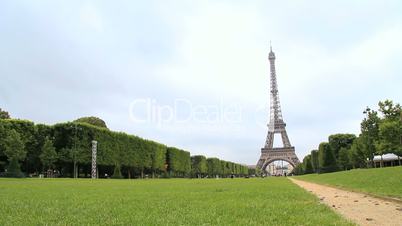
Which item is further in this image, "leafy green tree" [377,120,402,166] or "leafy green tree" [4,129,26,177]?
"leafy green tree" [377,120,402,166]

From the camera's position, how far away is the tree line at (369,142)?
50.8m

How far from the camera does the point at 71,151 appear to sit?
5644 cm

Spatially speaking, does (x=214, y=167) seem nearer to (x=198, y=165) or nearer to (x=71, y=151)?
Answer: (x=198, y=165)

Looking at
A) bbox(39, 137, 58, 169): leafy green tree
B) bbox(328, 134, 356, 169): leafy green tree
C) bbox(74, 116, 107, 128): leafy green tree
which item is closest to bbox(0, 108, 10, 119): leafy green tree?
bbox(74, 116, 107, 128): leafy green tree

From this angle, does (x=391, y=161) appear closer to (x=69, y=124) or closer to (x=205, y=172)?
(x=205, y=172)

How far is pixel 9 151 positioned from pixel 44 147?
193 inches

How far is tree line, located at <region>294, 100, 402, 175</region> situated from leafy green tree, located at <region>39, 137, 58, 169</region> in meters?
39.2

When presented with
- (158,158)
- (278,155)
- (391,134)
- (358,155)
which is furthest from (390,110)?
(278,155)

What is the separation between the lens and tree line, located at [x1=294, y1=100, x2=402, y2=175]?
5081cm

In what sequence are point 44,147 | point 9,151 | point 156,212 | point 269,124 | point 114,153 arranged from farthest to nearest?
point 269,124 → point 114,153 → point 44,147 → point 9,151 → point 156,212

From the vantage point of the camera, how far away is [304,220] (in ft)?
28.2

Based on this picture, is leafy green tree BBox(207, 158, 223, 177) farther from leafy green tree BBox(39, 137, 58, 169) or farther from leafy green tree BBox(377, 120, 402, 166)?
leafy green tree BBox(377, 120, 402, 166)

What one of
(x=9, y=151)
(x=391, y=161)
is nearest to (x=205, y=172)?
(x=391, y=161)

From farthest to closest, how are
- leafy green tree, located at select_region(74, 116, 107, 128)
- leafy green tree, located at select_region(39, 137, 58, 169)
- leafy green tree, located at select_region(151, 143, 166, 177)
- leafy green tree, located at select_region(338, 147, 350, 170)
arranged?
leafy green tree, located at select_region(74, 116, 107, 128) → leafy green tree, located at select_region(338, 147, 350, 170) → leafy green tree, located at select_region(151, 143, 166, 177) → leafy green tree, located at select_region(39, 137, 58, 169)
